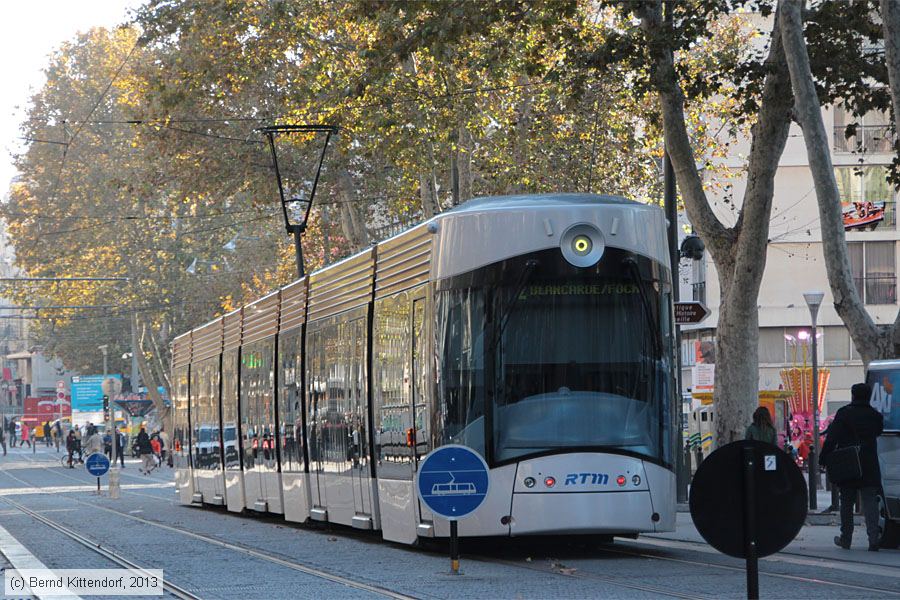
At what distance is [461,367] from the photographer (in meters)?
15.4

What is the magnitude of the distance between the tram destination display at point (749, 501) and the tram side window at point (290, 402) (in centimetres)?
1440

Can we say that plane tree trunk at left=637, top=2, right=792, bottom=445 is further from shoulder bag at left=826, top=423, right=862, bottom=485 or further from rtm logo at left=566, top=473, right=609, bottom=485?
rtm logo at left=566, top=473, right=609, bottom=485

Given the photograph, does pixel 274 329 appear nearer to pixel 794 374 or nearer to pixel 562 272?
→ pixel 562 272

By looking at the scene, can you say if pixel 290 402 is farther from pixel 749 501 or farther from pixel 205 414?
pixel 749 501

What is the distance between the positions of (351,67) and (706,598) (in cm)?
2544

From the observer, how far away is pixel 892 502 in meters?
17.1

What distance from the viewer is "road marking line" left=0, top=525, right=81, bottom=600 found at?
16.2 meters

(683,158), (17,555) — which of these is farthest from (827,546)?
(17,555)

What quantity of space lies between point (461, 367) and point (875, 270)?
44969mm

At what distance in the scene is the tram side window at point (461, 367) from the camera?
15219mm

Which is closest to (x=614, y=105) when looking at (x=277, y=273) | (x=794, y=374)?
(x=794, y=374)

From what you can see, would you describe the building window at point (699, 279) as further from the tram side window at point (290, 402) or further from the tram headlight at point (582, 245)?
the tram headlight at point (582, 245)

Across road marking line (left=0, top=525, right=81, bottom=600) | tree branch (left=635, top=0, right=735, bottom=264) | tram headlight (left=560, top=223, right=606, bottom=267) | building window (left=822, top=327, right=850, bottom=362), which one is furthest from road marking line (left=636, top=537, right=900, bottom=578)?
building window (left=822, top=327, right=850, bottom=362)

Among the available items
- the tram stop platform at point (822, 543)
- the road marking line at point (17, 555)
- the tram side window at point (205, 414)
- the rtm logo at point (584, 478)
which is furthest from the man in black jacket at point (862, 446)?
the tram side window at point (205, 414)
